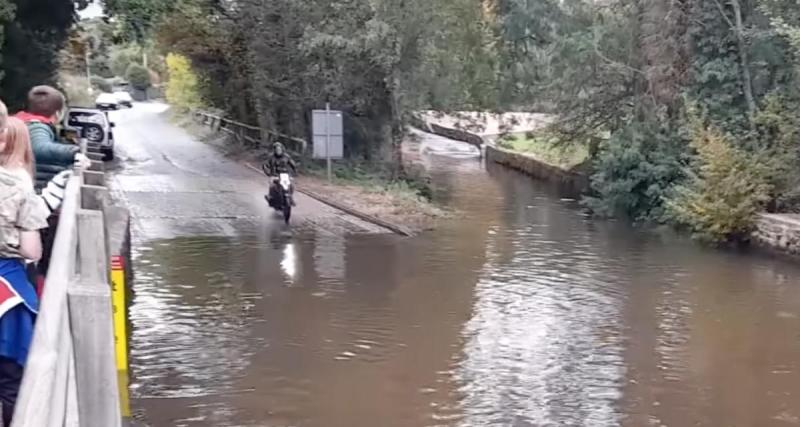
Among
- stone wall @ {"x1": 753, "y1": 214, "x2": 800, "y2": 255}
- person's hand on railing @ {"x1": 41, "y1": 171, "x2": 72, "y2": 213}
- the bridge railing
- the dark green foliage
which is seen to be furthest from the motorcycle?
the bridge railing

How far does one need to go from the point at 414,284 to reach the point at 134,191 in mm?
10104

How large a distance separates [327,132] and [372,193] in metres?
1.65

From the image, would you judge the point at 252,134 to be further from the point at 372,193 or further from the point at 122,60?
the point at 122,60

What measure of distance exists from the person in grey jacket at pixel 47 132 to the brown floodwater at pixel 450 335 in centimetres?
195

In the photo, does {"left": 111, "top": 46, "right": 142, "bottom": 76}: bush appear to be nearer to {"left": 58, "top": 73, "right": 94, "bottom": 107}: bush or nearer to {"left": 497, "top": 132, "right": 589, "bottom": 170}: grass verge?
{"left": 58, "top": 73, "right": 94, "bottom": 107}: bush

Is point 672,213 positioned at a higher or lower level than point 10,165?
lower

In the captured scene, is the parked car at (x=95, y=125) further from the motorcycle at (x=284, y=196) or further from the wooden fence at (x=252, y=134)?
the motorcycle at (x=284, y=196)

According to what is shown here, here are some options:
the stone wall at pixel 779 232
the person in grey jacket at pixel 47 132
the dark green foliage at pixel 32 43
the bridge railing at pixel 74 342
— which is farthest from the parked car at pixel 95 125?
the bridge railing at pixel 74 342

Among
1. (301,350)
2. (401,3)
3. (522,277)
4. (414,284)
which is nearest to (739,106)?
(401,3)

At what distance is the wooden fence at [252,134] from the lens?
26219mm

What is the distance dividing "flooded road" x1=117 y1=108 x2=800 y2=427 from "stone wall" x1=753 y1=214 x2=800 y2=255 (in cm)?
66

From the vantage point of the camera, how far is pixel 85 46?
35750 mm

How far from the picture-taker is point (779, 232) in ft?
57.7

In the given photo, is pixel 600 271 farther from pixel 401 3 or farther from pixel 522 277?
pixel 401 3
